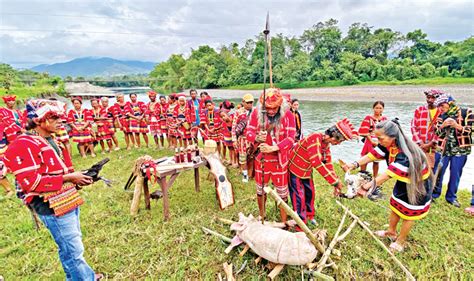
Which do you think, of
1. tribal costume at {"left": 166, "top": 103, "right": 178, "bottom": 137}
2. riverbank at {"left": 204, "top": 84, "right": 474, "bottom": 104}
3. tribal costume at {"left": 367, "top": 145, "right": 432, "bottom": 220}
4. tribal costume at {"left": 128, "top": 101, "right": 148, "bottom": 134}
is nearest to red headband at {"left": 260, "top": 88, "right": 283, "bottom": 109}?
tribal costume at {"left": 367, "top": 145, "right": 432, "bottom": 220}

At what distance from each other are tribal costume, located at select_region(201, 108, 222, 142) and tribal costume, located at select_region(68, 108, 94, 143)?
418 centimetres

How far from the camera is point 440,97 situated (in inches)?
186

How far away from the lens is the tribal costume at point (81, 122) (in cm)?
845

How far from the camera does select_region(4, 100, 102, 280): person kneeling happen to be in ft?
7.30

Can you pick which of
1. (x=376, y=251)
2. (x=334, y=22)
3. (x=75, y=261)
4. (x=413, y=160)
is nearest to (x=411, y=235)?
Answer: (x=376, y=251)

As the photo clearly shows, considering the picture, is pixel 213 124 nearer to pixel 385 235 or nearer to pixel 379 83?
pixel 385 235

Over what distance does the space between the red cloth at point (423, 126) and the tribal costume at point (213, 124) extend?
485cm

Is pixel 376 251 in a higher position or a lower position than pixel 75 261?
lower

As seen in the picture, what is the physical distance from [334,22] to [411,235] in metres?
68.3

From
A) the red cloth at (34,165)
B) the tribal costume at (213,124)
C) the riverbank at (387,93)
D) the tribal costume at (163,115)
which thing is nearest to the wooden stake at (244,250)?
the red cloth at (34,165)

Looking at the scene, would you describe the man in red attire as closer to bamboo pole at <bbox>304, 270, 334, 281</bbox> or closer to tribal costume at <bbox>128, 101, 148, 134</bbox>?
bamboo pole at <bbox>304, 270, 334, 281</bbox>

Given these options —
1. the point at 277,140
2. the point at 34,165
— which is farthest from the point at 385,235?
the point at 34,165

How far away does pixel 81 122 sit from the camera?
850 centimetres

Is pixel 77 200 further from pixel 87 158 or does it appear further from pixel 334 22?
pixel 334 22
